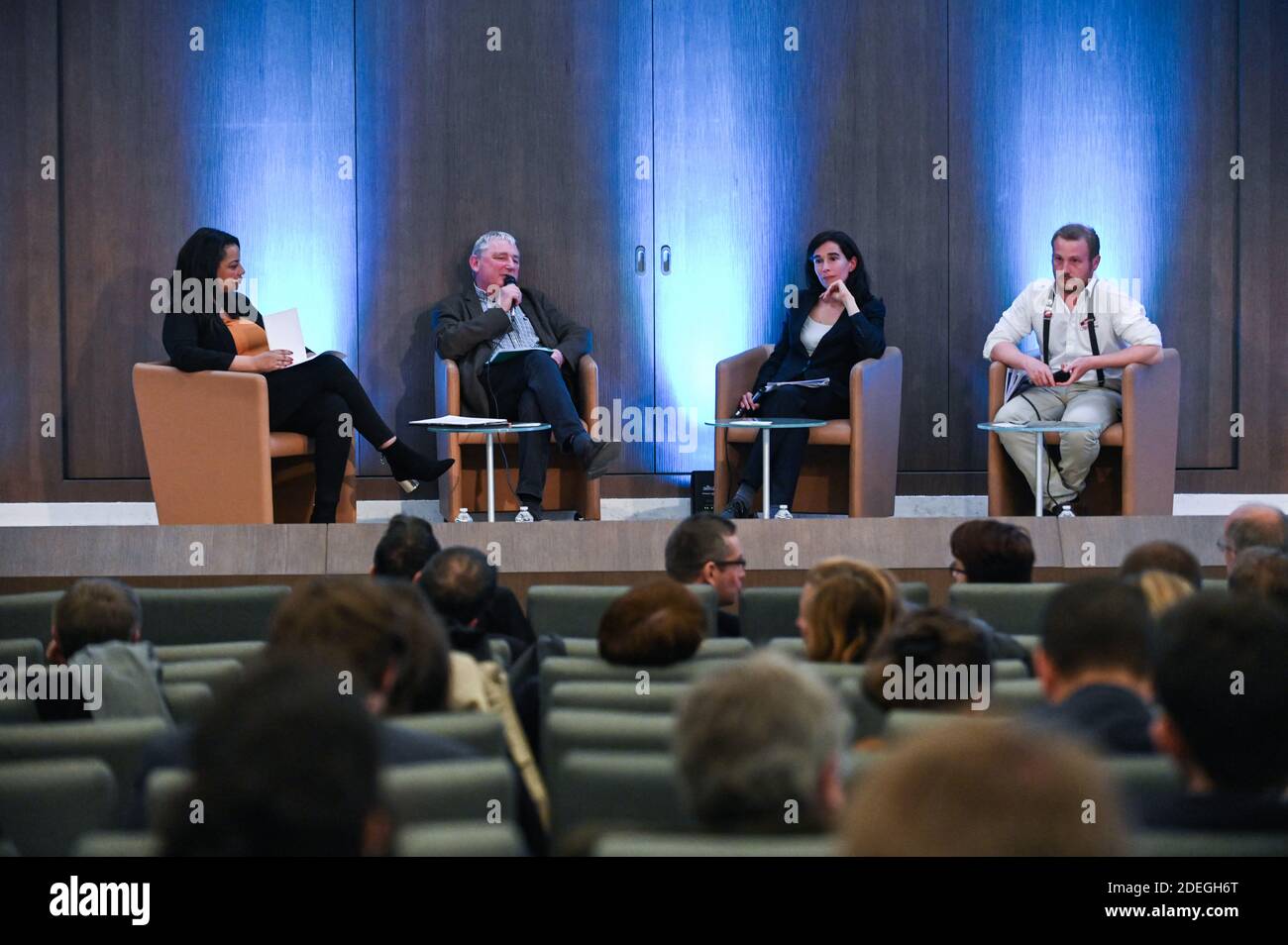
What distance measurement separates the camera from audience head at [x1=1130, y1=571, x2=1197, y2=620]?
2.46 metres

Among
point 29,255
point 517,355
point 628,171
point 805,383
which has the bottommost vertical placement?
point 805,383

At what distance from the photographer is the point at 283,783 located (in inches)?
45.4

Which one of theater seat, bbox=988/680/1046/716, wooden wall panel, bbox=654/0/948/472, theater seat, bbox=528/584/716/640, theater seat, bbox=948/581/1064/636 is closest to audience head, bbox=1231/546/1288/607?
theater seat, bbox=948/581/1064/636

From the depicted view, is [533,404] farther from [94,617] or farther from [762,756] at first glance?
[762,756]

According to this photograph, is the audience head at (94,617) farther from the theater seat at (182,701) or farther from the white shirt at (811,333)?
the white shirt at (811,333)

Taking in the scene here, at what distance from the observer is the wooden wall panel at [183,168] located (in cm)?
621

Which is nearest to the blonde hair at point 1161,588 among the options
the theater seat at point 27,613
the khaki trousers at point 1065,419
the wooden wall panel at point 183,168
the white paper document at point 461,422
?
the theater seat at point 27,613

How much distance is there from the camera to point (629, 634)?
2316mm

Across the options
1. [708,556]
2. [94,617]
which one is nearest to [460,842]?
[94,617]

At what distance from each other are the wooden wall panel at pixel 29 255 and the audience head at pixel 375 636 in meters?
4.79

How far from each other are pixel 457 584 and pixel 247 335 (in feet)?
10.0

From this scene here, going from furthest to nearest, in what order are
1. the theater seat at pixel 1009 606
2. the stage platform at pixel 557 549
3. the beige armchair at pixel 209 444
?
the beige armchair at pixel 209 444 < the stage platform at pixel 557 549 < the theater seat at pixel 1009 606
